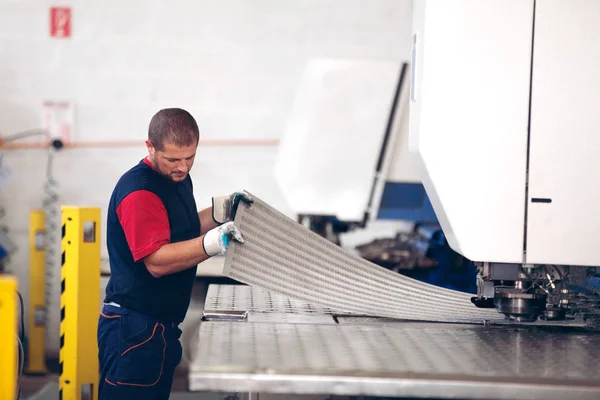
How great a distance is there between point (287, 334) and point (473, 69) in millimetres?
735

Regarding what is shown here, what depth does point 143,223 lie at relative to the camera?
82.8 inches

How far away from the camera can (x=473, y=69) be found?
1.67m

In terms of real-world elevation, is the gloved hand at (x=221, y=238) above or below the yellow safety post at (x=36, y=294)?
above

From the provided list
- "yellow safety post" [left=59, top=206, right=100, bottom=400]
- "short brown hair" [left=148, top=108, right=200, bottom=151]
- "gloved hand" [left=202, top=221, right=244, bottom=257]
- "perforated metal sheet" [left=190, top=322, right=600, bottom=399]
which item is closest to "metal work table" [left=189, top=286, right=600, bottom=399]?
"perforated metal sheet" [left=190, top=322, right=600, bottom=399]

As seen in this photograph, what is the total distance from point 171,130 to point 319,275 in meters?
0.62

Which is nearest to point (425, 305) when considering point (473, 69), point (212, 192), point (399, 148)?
point (473, 69)

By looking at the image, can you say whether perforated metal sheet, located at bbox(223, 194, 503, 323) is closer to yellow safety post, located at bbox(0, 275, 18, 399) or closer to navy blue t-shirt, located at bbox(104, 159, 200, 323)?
navy blue t-shirt, located at bbox(104, 159, 200, 323)

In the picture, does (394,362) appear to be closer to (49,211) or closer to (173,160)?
(173,160)

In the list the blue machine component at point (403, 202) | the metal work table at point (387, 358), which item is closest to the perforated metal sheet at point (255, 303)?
the metal work table at point (387, 358)

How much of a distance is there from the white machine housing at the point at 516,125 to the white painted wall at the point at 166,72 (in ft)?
11.0

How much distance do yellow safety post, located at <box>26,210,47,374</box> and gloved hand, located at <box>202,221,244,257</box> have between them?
3.11 metres

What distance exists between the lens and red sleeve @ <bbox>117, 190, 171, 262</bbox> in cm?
209

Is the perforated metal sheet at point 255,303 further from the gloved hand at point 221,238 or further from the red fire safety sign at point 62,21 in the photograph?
the red fire safety sign at point 62,21

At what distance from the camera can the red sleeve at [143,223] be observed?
6.84 ft
